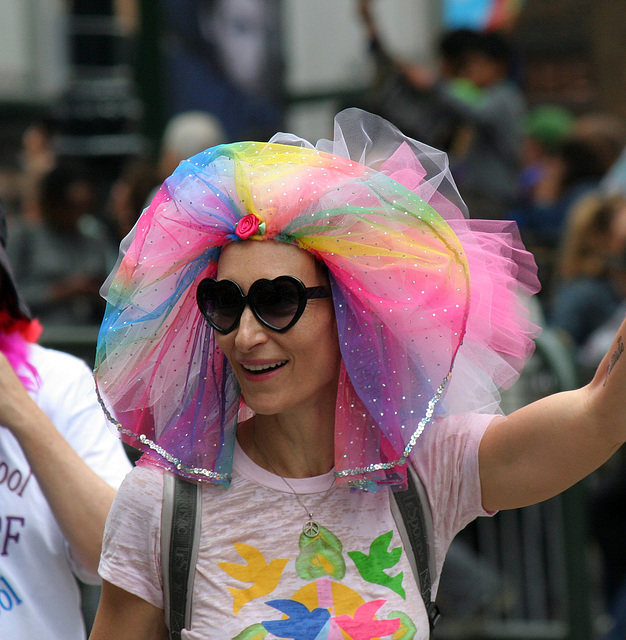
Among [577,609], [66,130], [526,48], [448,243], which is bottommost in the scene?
[577,609]

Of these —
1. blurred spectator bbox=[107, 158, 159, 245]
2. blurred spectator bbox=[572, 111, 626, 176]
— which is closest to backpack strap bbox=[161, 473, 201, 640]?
blurred spectator bbox=[107, 158, 159, 245]

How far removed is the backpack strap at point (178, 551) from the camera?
207cm

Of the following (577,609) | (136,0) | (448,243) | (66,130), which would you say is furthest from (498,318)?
(66,130)

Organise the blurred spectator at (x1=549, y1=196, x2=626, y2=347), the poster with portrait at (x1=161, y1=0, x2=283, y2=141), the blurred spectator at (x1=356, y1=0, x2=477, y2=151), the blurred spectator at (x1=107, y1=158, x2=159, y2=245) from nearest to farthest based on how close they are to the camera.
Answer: the blurred spectator at (x1=356, y1=0, x2=477, y2=151) → the blurred spectator at (x1=549, y1=196, x2=626, y2=347) → the blurred spectator at (x1=107, y1=158, x2=159, y2=245) → the poster with portrait at (x1=161, y1=0, x2=283, y2=141)

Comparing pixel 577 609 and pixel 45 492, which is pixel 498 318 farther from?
pixel 577 609

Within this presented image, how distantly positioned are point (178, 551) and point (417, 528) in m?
0.46

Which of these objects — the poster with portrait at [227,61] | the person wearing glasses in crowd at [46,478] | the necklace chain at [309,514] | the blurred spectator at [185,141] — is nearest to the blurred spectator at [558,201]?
the poster with portrait at [227,61]

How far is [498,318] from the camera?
2.16 metres

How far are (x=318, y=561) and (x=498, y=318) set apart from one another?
0.58 m

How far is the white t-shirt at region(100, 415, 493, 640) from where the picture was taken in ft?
6.73

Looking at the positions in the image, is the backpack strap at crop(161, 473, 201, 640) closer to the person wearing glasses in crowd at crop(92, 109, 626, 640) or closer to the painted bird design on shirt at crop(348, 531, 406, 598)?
the person wearing glasses in crowd at crop(92, 109, 626, 640)

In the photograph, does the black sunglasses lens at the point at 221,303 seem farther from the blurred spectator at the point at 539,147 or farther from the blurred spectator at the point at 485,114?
the blurred spectator at the point at 539,147

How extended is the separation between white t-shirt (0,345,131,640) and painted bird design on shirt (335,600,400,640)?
70 centimetres

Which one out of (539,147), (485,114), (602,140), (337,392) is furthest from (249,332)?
(539,147)
